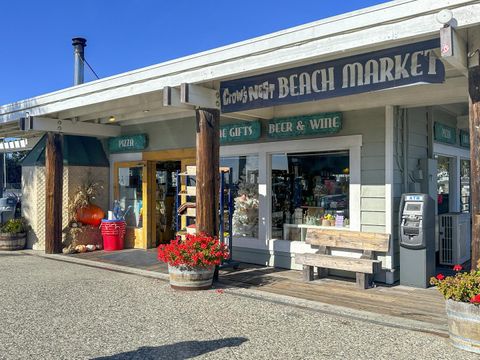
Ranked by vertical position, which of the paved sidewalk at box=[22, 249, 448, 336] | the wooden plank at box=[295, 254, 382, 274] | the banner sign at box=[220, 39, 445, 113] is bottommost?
the paved sidewalk at box=[22, 249, 448, 336]

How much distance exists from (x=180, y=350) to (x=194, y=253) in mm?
2053

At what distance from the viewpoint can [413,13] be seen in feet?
13.8

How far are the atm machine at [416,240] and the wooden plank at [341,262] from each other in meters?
0.40

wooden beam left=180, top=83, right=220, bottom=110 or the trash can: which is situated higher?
wooden beam left=180, top=83, right=220, bottom=110

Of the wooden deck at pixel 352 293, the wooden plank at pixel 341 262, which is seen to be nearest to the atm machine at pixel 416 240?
the wooden deck at pixel 352 293

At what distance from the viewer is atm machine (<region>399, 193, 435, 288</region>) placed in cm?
592

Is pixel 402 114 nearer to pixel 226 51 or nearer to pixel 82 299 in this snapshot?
pixel 226 51

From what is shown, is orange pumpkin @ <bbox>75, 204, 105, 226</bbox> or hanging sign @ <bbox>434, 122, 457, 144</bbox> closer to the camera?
hanging sign @ <bbox>434, 122, 457, 144</bbox>

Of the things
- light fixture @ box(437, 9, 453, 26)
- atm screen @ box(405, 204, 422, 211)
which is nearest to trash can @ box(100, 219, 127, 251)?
atm screen @ box(405, 204, 422, 211)

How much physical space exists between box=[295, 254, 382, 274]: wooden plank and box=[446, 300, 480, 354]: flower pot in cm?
208

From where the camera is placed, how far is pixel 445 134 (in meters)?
8.05

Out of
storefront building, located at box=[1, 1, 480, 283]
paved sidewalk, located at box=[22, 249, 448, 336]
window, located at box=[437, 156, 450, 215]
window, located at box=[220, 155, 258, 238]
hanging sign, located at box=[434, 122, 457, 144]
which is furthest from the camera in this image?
window, located at box=[437, 156, 450, 215]

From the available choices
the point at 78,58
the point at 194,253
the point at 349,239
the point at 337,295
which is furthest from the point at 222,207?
the point at 78,58

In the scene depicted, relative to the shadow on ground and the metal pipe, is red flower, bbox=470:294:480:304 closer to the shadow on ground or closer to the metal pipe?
the shadow on ground
